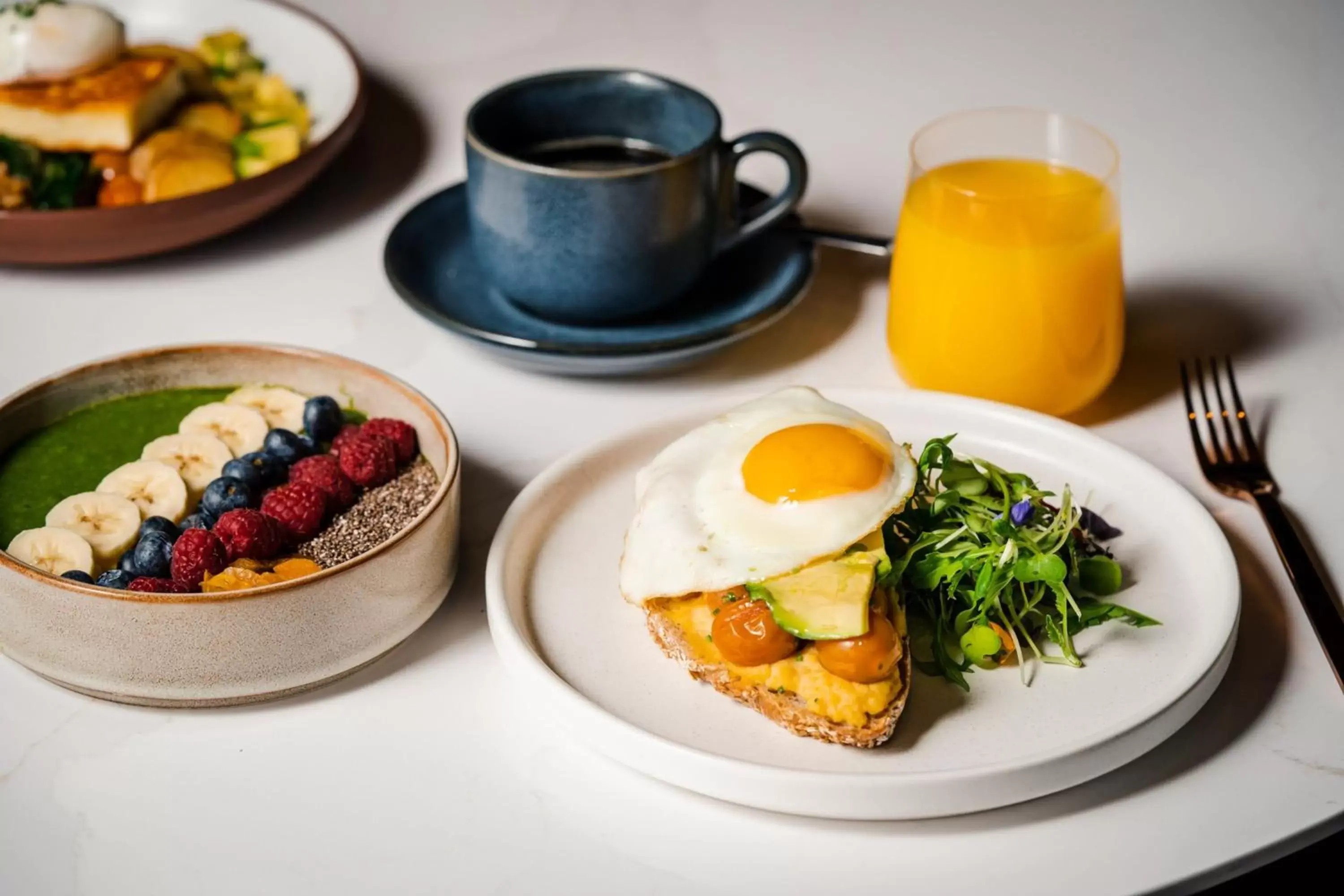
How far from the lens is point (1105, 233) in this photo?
2.03m

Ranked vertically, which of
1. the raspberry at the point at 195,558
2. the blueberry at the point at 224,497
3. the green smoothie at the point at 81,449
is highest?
the raspberry at the point at 195,558

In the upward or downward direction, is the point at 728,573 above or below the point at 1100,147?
below

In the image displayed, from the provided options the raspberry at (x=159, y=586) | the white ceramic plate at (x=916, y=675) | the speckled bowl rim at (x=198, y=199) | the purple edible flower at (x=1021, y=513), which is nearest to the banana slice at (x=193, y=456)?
the raspberry at (x=159, y=586)

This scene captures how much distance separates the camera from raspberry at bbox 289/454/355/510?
1811mm

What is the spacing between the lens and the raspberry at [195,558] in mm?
1646

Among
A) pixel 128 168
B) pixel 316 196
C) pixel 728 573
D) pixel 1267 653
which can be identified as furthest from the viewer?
pixel 316 196

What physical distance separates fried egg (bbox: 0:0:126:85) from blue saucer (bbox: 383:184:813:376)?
0.86 m

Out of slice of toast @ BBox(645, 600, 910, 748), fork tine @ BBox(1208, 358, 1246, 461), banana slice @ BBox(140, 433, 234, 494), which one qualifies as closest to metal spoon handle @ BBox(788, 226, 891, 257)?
fork tine @ BBox(1208, 358, 1246, 461)

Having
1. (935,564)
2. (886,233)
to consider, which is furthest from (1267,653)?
(886,233)

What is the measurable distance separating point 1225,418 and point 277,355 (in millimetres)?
1506

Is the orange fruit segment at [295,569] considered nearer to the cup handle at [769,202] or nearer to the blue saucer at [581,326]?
the blue saucer at [581,326]

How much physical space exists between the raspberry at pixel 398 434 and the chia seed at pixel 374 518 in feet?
0.08

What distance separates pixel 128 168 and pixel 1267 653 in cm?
229

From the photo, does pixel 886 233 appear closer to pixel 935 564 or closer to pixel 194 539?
pixel 935 564
